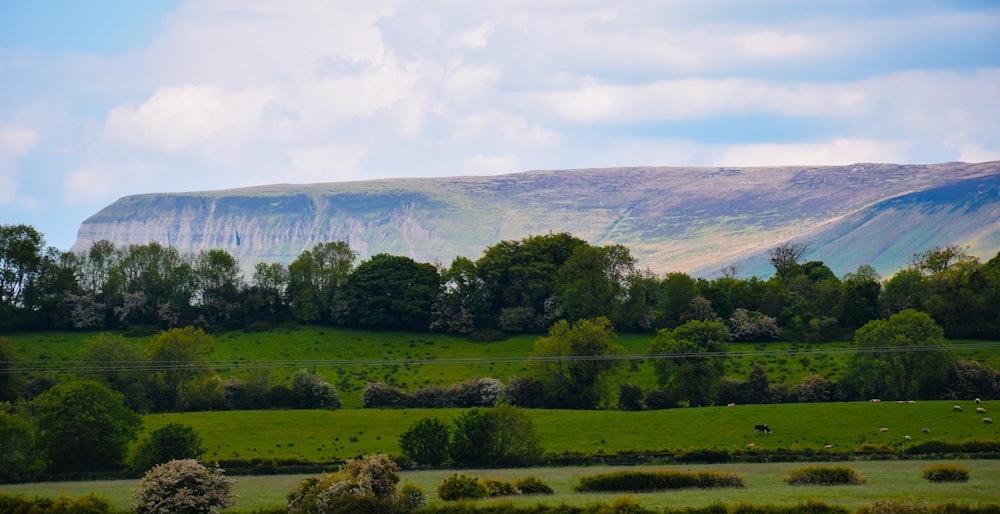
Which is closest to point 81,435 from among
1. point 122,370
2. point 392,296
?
point 122,370

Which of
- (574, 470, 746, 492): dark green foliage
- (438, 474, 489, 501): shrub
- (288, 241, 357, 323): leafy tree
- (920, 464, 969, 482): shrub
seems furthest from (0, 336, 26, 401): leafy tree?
(920, 464, 969, 482): shrub

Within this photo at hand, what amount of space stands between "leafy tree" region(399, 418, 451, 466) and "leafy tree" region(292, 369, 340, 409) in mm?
26615

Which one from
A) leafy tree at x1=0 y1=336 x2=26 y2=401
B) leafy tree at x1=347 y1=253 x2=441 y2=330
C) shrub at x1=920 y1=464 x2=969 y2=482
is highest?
leafy tree at x1=347 y1=253 x2=441 y2=330

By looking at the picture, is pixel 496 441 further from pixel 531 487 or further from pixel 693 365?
pixel 693 365

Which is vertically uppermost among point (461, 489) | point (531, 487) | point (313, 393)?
point (313, 393)

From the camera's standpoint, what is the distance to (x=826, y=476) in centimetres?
6141

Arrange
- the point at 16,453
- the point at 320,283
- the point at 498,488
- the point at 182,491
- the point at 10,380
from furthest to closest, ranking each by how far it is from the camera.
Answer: the point at 320,283, the point at 10,380, the point at 16,453, the point at 498,488, the point at 182,491

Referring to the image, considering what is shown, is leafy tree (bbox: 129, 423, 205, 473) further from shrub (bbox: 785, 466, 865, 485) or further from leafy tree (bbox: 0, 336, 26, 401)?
shrub (bbox: 785, 466, 865, 485)

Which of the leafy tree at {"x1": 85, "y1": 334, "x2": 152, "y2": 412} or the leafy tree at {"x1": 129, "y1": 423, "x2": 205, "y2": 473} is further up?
the leafy tree at {"x1": 85, "y1": 334, "x2": 152, "y2": 412}

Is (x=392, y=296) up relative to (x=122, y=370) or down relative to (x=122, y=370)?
up

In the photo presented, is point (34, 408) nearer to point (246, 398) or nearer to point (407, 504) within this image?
point (246, 398)

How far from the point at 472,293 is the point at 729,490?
78097 millimetres

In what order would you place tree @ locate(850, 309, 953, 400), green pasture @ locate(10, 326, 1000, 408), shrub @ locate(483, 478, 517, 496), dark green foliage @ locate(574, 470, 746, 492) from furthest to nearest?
green pasture @ locate(10, 326, 1000, 408) < tree @ locate(850, 309, 953, 400) < dark green foliage @ locate(574, 470, 746, 492) < shrub @ locate(483, 478, 517, 496)

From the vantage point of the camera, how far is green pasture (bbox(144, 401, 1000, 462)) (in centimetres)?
8038
